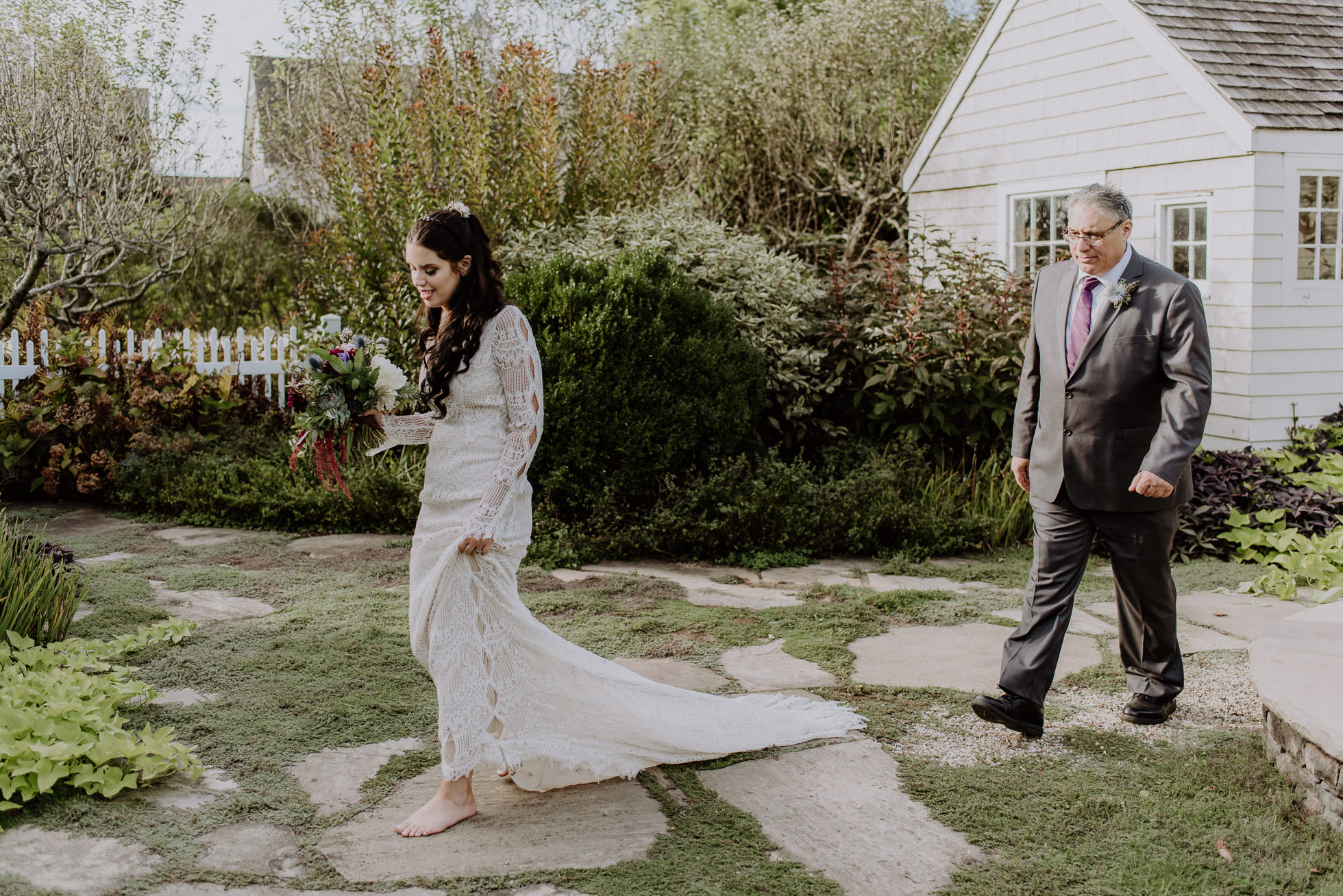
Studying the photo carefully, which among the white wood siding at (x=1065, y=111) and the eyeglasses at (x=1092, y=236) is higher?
the white wood siding at (x=1065, y=111)

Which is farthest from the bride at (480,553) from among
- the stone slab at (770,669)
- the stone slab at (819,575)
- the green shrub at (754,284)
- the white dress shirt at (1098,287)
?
the green shrub at (754,284)

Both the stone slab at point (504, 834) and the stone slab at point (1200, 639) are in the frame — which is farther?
the stone slab at point (1200, 639)

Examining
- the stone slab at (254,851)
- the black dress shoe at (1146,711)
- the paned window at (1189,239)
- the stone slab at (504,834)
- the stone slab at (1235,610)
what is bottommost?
the stone slab at (504,834)

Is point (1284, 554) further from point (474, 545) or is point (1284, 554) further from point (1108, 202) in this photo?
point (474, 545)

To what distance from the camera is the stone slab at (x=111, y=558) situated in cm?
622

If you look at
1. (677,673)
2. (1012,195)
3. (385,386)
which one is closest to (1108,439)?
(677,673)

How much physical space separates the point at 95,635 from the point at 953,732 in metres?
3.57

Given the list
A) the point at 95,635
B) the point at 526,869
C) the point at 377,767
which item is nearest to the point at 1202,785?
the point at 526,869

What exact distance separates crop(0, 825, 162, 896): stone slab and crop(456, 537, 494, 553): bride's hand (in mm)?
1113

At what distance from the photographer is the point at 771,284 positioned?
778cm

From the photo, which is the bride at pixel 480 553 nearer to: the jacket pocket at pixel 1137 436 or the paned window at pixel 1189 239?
the jacket pocket at pixel 1137 436

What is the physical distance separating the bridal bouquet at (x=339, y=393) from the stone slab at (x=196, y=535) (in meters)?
3.75

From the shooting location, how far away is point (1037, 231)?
10102 millimetres

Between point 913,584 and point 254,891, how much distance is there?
4122mm
